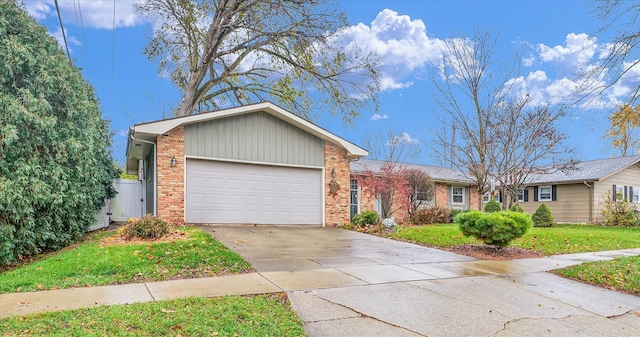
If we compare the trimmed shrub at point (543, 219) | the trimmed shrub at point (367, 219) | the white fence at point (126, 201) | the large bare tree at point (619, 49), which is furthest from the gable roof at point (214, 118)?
the trimmed shrub at point (543, 219)

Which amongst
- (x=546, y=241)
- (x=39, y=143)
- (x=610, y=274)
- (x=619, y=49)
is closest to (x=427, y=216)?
(x=546, y=241)

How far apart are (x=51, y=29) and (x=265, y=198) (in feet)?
25.3

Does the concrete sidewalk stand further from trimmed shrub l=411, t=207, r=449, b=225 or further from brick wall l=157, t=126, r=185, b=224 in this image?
trimmed shrub l=411, t=207, r=449, b=225

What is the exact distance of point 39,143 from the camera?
8953 mm

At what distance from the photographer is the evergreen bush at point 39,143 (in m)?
8.32

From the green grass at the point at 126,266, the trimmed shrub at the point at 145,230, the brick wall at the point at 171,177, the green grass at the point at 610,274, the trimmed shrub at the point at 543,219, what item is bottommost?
the trimmed shrub at the point at 543,219

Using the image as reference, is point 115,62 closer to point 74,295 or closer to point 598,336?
point 74,295

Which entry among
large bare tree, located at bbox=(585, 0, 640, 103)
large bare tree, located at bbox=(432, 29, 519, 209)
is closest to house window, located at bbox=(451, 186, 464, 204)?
large bare tree, located at bbox=(432, 29, 519, 209)

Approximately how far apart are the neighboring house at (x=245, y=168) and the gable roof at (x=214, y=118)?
0.09ft

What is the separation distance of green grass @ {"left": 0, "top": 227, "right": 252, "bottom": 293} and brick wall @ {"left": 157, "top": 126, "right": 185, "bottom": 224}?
342cm

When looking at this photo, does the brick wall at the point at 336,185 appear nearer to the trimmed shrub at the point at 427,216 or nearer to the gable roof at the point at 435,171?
the gable roof at the point at 435,171

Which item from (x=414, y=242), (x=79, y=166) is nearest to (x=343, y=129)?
(x=414, y=242)

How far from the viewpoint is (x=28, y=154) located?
8.73 metres

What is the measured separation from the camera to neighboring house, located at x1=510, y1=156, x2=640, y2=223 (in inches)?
852
